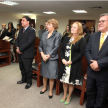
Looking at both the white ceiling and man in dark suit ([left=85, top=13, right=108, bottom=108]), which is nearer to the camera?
man in dark suit ([left=85, top=13, right=108, bottom=108])

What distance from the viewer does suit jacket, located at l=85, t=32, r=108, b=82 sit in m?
1.50

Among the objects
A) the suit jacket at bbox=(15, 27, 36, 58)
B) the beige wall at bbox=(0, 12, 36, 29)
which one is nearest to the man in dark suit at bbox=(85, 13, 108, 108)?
the suit jacket at bbox=(15, 27, 36, 58)

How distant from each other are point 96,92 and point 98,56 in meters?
0.60

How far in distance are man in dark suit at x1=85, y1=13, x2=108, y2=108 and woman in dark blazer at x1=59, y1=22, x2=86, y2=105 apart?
0.63 feet

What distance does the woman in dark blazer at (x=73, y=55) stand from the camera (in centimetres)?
189

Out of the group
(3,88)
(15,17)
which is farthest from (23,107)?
(15,17)

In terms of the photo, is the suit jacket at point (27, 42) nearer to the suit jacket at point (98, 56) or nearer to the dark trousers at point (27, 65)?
the dark trousers at point (27, 65)

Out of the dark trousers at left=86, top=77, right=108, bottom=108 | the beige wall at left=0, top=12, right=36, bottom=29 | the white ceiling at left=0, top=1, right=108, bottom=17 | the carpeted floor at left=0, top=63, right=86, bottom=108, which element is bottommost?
the carpeted floor at left=0, top=63, right=86, bottom=108

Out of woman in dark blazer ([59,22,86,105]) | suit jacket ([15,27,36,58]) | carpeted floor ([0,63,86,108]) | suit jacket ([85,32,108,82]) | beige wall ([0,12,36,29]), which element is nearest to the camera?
suit jacket ([85,32,108,82])

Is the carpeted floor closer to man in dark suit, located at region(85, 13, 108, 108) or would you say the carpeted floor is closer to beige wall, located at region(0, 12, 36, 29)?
man in dark suit, located at region(85, 13, 108, 108)

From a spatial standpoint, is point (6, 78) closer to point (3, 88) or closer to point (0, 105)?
point (3, 88)

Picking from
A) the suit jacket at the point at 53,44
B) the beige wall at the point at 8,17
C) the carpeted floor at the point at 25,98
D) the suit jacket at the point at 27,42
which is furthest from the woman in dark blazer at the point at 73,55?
the beige wall at the point at 8,17

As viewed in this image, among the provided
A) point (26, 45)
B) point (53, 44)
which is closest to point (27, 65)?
point (26, 45)

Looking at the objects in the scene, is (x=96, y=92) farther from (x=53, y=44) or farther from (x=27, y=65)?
(x=27, y=65)
